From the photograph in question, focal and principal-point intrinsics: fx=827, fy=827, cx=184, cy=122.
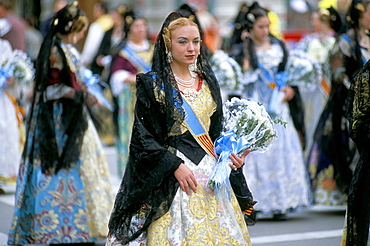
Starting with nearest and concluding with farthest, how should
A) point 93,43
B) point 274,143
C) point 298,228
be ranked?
1. point 298,228
2. point 274,143
3. point 93,43

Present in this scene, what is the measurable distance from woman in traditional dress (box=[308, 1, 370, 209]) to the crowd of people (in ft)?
0.05

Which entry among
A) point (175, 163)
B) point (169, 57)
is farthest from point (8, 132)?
point (175, 163)

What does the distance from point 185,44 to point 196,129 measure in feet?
1.72

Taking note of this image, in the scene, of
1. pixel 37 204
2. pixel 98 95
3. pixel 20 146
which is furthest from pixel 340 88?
pixel 20 146

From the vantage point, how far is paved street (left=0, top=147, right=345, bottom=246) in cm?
739

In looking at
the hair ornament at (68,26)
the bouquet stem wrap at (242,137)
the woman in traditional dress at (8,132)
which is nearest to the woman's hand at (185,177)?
the bouquet stem wrap at (242,137)

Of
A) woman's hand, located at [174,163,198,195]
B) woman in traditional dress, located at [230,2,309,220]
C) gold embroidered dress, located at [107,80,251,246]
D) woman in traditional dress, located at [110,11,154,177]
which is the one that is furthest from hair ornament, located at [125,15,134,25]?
woman's hand, located at [174,163,198,195]

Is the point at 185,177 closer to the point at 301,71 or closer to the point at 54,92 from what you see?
the point at 54,92

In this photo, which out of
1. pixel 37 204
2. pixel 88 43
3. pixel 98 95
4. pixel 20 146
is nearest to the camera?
pixel 37 204

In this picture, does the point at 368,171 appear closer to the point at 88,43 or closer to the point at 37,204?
the point at 37,204

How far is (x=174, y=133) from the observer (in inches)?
196

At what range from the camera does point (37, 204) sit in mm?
6855

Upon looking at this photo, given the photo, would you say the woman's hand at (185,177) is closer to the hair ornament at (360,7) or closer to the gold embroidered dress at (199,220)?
the gold embroidered dress at (199,220)

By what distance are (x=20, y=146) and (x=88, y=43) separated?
5623 mm
